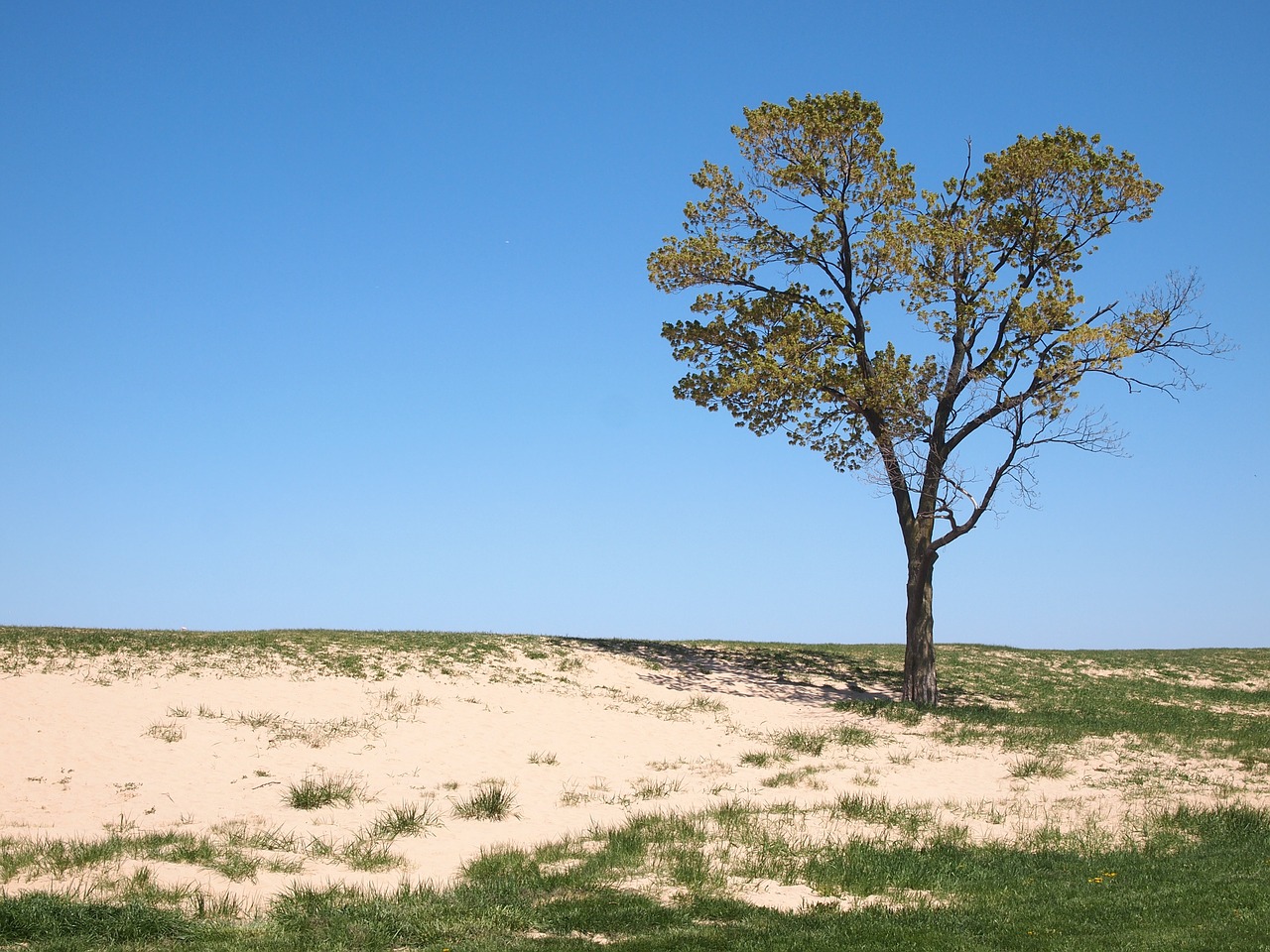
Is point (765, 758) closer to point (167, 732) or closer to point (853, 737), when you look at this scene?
point (853, 737)

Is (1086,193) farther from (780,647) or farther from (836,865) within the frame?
(836,865)

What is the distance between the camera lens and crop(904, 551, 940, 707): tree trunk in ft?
91.7

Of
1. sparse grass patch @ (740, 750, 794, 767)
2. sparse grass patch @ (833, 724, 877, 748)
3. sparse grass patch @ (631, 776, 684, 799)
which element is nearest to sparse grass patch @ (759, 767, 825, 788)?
sparse grass patch @ (740, 750, 794, 767)

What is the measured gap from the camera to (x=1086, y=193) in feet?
89.9

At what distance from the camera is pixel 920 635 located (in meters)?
28.2

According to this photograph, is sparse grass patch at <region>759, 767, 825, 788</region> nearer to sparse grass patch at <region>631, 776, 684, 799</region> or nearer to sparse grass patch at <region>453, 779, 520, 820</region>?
sparse grass patch at <region>631, 776, 684, 799</region>

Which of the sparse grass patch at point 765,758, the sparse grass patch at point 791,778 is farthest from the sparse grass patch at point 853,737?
the sparse grass patch at point 791,778

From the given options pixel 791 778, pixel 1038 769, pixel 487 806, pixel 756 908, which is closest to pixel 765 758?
pixel 791 778

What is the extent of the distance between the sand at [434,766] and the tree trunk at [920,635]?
3.63 meters

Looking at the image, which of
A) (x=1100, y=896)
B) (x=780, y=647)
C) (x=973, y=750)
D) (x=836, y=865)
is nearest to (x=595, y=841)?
(x=836, y=865)

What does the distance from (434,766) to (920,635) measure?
15.3 m

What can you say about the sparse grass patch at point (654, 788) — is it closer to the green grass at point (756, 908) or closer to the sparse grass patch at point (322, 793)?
the green grass at point (756, 908)

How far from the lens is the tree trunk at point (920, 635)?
28.0 metres

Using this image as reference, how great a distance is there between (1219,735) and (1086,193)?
14.2 m
